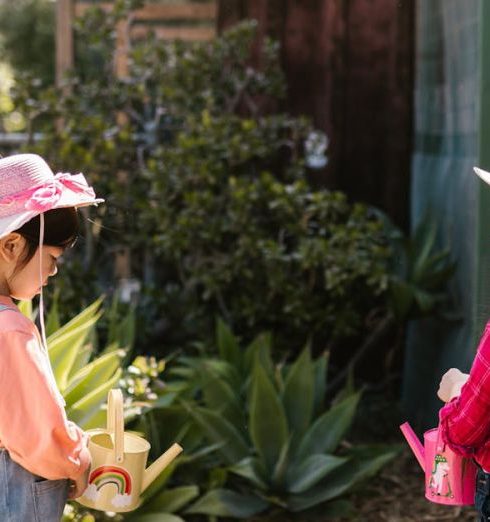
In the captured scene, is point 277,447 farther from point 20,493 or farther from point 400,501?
point 20,493

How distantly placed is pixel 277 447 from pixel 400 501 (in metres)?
0.75

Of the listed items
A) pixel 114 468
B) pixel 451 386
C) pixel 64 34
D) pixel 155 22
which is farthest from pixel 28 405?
pixel 155 22

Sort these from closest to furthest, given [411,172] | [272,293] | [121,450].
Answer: [121,450]
[272,293]
[411,172]

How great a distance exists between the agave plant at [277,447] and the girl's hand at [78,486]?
1835mm

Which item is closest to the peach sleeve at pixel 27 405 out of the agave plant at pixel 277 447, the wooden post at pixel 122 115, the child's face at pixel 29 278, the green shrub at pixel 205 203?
the child's face at pixel 29 278

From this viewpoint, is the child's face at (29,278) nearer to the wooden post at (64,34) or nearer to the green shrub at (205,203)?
the green shrub at (205,203)

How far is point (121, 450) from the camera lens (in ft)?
8.44

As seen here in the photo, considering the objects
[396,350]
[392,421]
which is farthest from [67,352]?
[396,350]

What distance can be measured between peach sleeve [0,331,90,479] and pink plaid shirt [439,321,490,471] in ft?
2.92

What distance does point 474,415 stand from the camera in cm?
250

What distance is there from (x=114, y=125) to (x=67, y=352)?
8.45ft

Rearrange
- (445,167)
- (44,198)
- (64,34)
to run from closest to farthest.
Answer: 1. (44,198)
2. (445,167)
3. (64,34)

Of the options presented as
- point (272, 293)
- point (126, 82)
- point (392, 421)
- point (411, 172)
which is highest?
point (126, 82)

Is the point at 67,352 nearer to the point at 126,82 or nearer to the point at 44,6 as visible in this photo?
the point at 126,82
